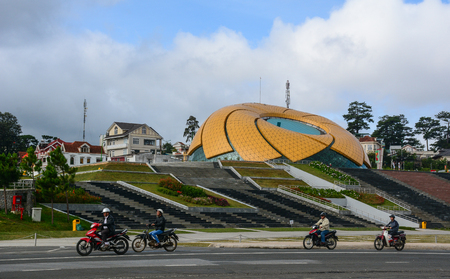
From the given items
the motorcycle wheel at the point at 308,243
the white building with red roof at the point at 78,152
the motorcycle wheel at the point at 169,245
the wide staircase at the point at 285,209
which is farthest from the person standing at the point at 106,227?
the white building with red roof at the point at 78,152

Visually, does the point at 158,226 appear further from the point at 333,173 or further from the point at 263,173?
the point at 333,173

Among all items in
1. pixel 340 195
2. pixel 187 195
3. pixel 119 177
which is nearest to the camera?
pixel 187 195

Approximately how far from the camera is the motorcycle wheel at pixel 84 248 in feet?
Answer: 44.8

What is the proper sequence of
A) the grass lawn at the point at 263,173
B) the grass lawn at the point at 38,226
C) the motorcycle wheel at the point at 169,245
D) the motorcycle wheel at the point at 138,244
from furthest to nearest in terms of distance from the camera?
the grass lawn at the point at 263,173 < the grass lawn at the point at 38,226 < the motorcycle wheel at the point at 169,245 < the motorcycle wheel at the point at 138,244

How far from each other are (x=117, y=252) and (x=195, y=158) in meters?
45.6

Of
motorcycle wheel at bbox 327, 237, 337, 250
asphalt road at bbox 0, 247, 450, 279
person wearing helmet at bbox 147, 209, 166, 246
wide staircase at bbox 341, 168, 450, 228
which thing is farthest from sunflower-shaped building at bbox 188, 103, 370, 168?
asphalt road at bbox 0, 247, 450, 279

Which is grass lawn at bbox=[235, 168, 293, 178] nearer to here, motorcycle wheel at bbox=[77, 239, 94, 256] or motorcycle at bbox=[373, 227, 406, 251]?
motorcycle at bbox=[373, 227, 406, 251]

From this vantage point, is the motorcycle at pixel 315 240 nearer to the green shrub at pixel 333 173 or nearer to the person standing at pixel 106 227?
the person standing at pixel 106 227

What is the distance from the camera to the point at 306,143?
55125 mm

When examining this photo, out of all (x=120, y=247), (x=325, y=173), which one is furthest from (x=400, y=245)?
(x=325, y=173)

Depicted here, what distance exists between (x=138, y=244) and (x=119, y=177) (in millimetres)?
23214

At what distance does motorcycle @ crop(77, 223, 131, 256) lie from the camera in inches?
539

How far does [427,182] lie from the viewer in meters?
48.8

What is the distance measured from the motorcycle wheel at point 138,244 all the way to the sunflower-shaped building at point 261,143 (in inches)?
1518
